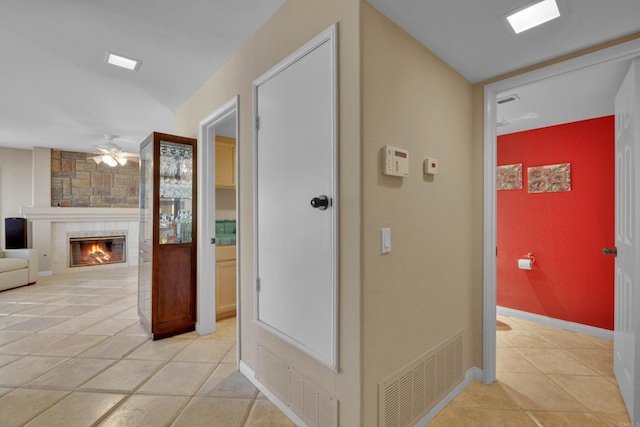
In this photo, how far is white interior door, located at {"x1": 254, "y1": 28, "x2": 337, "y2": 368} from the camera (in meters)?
1.53

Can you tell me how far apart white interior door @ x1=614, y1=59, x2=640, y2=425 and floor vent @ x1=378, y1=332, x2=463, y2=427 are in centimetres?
94

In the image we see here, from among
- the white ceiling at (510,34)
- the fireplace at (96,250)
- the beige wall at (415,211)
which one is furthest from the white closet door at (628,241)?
the fireplace at (96,250)

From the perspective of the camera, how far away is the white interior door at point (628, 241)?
173cm

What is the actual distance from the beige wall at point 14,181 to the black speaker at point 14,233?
227 mm

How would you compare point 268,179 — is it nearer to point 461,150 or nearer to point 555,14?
point 461,150

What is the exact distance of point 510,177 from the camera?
12.1 ft

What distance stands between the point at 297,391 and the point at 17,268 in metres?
5.54

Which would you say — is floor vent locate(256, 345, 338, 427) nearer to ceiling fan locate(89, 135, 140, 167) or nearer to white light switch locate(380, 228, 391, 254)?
white light switch locate(380, 228, 391, 254)

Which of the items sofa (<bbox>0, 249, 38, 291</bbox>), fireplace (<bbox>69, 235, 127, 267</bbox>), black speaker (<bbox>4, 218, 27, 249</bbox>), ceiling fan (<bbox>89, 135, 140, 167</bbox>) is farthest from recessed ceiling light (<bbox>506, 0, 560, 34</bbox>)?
black speaker (<bbox>4, 218, 27, 249</bbox>)

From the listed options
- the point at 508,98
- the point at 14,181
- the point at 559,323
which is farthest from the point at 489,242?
the point at 14,181

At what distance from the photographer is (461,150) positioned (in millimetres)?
2201

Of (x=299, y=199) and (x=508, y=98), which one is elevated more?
(x=508, y=98)

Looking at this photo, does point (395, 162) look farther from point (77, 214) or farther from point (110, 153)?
point (77, 214)

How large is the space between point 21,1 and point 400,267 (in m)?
2.73
